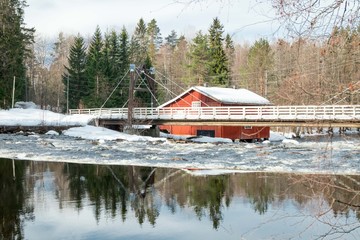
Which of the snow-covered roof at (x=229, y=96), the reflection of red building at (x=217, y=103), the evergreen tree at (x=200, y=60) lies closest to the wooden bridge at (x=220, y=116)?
the reflection of red building at (x=217, y=103)

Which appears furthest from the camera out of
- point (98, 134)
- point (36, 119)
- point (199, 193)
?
point (36, 119)

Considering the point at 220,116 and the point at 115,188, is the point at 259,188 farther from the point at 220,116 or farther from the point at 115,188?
the point at 220,116

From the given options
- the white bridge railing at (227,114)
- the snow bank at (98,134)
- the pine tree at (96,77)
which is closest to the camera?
the white bridge railing at (227,114)

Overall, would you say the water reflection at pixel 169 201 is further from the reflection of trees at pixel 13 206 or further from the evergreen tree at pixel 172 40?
the evergreen tree at pixel 172 40

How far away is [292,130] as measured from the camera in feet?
161

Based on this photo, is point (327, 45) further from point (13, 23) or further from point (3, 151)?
point (13, 23)

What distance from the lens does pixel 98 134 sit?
33.9 metres

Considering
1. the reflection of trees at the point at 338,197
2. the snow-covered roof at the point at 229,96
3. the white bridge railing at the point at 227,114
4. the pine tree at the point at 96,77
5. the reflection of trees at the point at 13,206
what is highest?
the pine tree at the point at 96,77

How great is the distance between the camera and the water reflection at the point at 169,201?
7254 mm

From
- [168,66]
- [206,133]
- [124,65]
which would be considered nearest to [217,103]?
[206,133]

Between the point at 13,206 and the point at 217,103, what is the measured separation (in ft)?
95.0

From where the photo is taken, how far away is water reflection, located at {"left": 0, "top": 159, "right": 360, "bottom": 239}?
23.8 feet

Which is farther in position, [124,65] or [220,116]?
[124,65]

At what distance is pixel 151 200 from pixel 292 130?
A: 41923mm
